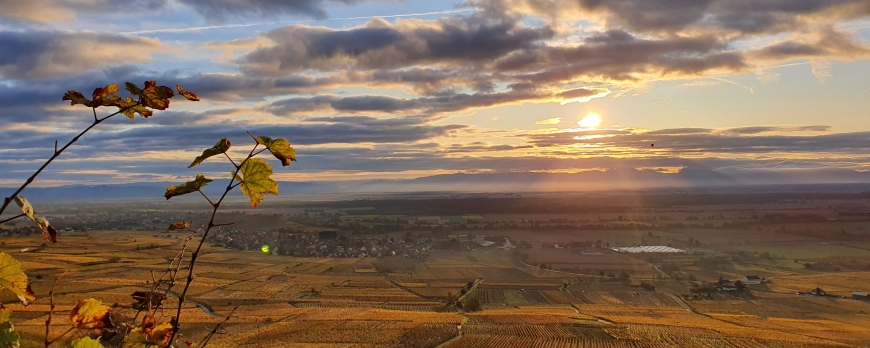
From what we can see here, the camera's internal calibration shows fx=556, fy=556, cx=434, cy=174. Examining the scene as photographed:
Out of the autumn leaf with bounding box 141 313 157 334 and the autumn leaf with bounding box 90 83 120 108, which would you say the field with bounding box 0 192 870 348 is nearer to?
the autumn leaf with bounding box 141 313 157 334

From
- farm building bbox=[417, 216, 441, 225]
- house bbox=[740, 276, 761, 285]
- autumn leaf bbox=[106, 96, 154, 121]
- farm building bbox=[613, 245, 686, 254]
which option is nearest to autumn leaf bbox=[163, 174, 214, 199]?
autumn leaf bbox=[106, 96, 154, 121]

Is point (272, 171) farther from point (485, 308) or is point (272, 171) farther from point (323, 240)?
point (323, 240)

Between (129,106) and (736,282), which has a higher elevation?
(129,106)

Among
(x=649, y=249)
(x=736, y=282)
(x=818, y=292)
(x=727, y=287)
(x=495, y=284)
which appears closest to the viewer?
(x=818, y=292)

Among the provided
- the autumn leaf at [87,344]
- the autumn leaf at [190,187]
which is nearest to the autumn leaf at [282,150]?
the autumn leaf at [190,187]

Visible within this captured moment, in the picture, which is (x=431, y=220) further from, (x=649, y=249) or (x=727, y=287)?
(x=727, y=287)

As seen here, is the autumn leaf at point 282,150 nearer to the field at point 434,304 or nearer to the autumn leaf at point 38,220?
the autumn leaf at point 38,220

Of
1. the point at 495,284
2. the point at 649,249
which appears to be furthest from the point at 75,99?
the point at 649,249
